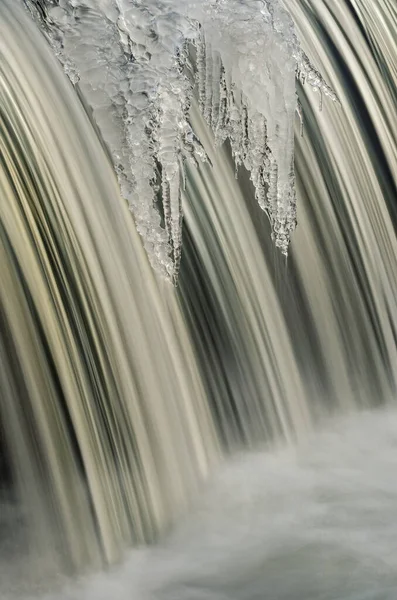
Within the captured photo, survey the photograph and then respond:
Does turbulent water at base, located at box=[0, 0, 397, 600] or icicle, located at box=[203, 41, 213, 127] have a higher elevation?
icicle, located at box=[203, 41, 213, 127]

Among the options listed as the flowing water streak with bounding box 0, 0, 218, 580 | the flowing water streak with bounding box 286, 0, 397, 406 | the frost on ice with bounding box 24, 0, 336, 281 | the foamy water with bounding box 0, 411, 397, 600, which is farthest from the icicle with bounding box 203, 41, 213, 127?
the foamy water with bounding box 0, 411, 397, 600

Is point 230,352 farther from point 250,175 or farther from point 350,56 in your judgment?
point 350,56

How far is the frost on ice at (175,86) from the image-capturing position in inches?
108

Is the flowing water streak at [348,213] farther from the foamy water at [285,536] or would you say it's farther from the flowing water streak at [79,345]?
the flowing water streak at [79,345]

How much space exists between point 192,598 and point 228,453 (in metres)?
0.58

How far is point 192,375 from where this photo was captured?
111 inches

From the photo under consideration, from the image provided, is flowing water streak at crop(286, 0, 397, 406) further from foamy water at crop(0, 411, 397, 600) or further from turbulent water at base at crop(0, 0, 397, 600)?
foamy water at crop(0, 411, 397, 600)

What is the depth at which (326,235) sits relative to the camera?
11.4 ft

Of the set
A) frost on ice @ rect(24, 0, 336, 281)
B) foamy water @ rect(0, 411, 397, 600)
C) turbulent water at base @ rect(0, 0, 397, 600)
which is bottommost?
foamy water @ rect(0, 411, 397, 600)

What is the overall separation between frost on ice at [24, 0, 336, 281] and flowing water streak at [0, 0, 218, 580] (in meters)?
0.06

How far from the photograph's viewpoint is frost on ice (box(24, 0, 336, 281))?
274cm

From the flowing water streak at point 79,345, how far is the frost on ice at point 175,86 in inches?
2.5

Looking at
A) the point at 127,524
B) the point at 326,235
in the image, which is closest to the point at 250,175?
the point at 326,235

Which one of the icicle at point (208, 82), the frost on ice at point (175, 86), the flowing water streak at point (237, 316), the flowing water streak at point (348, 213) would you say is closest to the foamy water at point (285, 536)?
the flowing water streak at point (237, 316)
